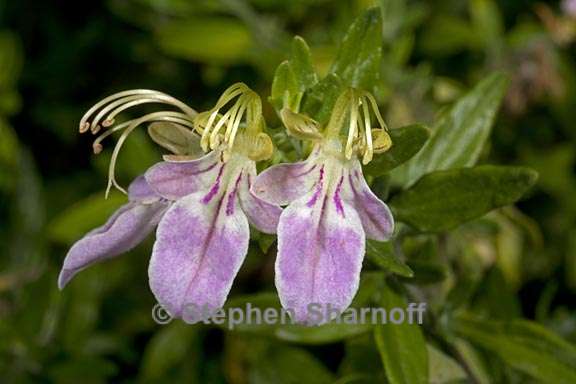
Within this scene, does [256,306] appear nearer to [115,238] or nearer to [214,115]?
[115,238]

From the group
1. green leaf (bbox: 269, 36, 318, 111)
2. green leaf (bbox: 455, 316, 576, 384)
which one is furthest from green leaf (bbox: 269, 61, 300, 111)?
green leaf (bbox: 455, 316, 576, 384)

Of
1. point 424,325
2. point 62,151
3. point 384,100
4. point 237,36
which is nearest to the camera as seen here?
point 424,325

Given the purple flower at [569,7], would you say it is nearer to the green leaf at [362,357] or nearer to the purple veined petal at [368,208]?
the green leaf at [362,357]

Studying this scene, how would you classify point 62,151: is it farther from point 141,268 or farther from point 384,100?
point 384,100

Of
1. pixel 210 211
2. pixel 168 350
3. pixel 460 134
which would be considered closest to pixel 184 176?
pixel 210 211

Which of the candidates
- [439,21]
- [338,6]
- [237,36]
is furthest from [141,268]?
[439,21]

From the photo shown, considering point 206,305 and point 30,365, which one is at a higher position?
point 206,305
